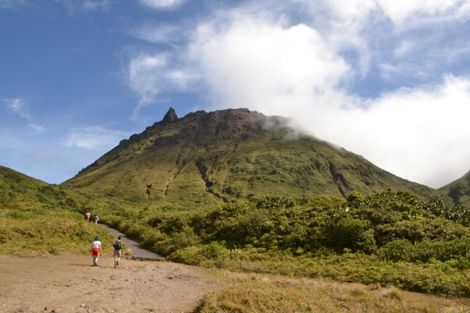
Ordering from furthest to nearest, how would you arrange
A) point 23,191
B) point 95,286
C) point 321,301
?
point 23,191
point 95,286
point 321,301

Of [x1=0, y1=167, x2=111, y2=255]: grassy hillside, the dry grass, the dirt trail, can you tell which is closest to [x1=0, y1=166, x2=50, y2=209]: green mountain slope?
[x1=0, y1=167, x2=111, y2=255]: grassy hillside

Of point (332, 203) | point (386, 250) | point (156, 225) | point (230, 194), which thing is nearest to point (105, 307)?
point (386, 250)

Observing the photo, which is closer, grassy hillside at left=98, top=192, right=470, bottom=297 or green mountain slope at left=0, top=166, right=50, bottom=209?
grassy hillside at left=98, top=192, right=470, bottom=297

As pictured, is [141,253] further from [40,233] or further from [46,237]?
[40,233]

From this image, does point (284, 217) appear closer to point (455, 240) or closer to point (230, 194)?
point (455, 240)

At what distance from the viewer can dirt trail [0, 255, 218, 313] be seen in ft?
66.6

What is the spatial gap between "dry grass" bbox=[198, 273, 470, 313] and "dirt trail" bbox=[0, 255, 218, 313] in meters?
2.03

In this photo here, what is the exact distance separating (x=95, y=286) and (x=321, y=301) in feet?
40.4

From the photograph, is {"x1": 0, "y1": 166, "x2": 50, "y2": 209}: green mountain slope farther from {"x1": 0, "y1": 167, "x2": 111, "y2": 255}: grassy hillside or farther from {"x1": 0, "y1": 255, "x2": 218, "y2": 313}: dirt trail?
{"x1": 0, "y1": 255, "x2": 218, "y2": 313}: dirt trail

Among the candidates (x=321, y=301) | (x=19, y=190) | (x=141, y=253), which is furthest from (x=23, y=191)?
(x=321, y=301)

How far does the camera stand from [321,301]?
2173 cm

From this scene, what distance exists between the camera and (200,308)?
20594 millimetres

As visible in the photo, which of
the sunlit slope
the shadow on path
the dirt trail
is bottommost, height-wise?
the dirt trail

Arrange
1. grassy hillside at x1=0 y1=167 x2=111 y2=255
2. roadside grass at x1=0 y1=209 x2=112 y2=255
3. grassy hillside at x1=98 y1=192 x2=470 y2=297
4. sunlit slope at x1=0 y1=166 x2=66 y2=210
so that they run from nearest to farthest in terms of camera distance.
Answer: grassy hillside at x1=98 y1=192 x2=470 y2=297 < roadside grass at x1=0 y1=209 x2=112 y2=255 < grassy hillside at x1=0 y1=167 x2=111 y2=255 < sunlit slope at x1=0 y1=166 x2=66 y2=210
